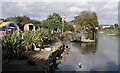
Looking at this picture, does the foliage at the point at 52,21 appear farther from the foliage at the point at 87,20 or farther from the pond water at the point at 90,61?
the pond water at the point at 90,61

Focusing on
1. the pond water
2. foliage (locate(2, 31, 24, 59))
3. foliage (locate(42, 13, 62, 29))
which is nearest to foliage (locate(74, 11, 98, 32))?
foliage (locate(42, 13, 62, 29))

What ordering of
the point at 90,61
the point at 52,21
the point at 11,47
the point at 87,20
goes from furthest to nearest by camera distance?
1. the point at 52,21
2. the point at 87,20
3. the point at 90,61
4. the point at 11,47

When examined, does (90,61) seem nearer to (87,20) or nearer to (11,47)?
(11,47)

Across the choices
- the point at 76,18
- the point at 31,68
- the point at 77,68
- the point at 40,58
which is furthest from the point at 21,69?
the point at 76,18

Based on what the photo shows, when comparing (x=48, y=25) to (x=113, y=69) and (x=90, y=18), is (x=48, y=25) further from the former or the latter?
(x=113, y=69)

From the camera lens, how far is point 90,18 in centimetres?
7712

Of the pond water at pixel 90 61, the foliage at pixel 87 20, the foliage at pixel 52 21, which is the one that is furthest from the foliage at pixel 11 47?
the foliage at pixel 52 21

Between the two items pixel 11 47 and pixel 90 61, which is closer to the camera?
pixel 11 47

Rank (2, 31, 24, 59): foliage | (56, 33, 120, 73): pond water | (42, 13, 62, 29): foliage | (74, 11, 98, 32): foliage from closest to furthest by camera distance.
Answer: (2, 31, 24, 59): foliage, (56, 33, 120, 73): pond water, (74, 11, 98, 32): foliage, (42, 13, 62, 29): foliage

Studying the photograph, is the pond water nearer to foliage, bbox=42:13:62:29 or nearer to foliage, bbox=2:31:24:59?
foliage, bbox=2:31:24:59

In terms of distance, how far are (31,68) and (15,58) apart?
4.40 metres

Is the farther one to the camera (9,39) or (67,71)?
(67,71)

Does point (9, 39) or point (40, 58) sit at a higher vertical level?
point (9, 39)

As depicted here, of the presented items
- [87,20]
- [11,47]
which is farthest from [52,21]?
[11,47]
